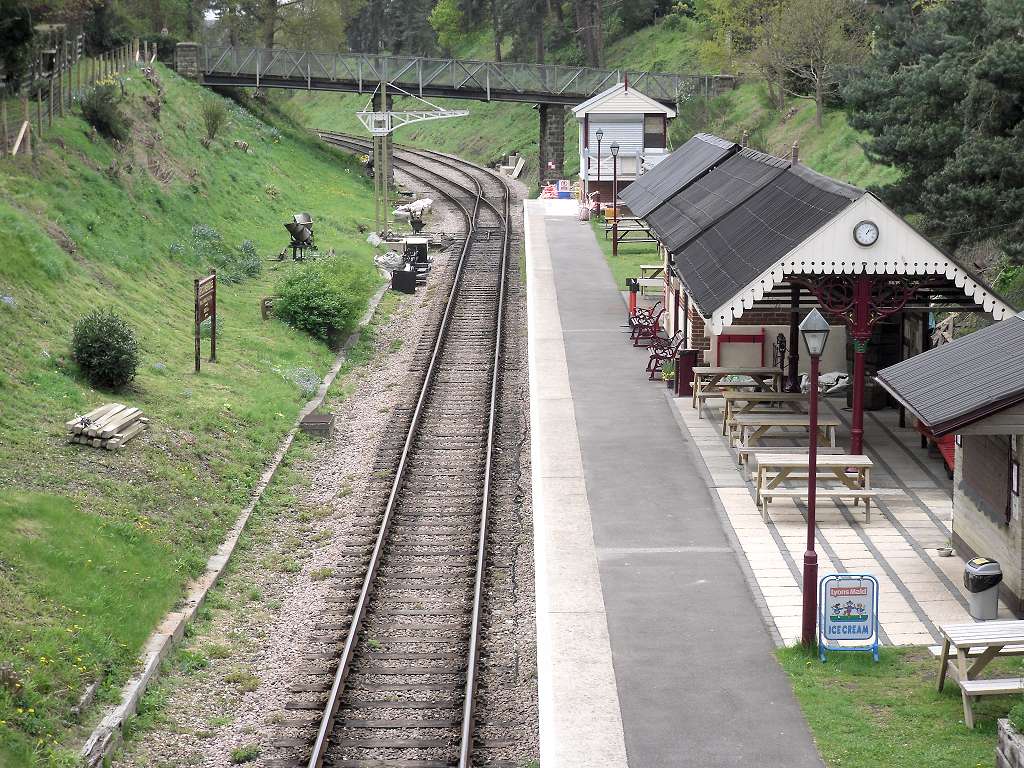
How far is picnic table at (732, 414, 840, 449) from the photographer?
21.0 metres

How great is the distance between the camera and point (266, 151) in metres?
53.8

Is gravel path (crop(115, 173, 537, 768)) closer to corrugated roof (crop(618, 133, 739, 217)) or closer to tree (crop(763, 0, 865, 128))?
corrugated roof (crop(618, 133, 739, 217))

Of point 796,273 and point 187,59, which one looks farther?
point 187,59

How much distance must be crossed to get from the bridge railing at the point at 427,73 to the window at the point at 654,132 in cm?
708

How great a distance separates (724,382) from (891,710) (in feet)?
42.1

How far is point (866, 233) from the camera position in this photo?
19.2 metres

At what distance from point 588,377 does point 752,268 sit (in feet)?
23.4

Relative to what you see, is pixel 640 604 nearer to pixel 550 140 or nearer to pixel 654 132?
pixel 654 132

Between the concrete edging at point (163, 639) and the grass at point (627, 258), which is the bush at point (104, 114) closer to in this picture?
the grass at point (627, 258)

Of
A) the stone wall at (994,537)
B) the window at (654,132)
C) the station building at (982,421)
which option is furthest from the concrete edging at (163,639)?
the window at (654,132)

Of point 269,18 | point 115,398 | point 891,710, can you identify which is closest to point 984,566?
point 891,710

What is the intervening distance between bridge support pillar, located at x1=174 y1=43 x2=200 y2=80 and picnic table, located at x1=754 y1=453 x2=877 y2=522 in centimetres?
4554

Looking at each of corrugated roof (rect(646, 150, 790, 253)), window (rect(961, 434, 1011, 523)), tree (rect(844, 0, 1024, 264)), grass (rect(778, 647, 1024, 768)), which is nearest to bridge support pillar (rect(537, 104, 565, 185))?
tree (rect(844, 0, 1024, 264))

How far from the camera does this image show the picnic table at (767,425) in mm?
20969
